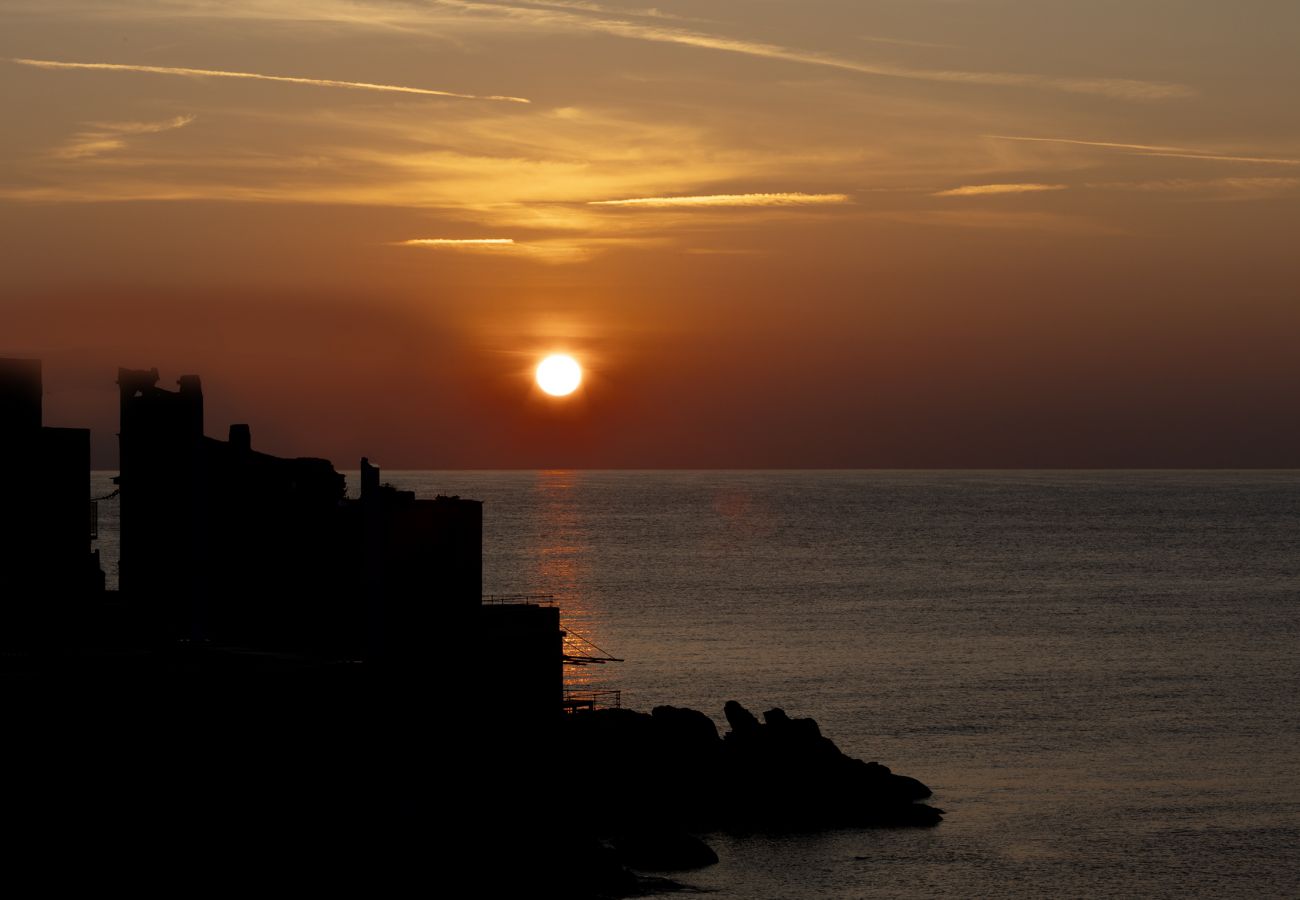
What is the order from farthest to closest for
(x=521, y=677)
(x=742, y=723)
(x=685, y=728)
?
(x=742, y=723) → (x=685, y=728) → (x=521, y=677)

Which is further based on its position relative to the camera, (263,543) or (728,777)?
(728,777)

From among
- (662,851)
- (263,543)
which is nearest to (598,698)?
(263,543)

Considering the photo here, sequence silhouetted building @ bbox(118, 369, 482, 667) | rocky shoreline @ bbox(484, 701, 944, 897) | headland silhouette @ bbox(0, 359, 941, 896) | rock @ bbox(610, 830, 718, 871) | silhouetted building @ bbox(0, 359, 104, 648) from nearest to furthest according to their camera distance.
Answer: headland silhouette @ bbox(0, 359, 941, 896), rock @ bbox(610, 830, 718, 871), rocky shoreline @ bbox(484, 701, 944, 897), silhouetted building @ bbox(0, 359, 104, 648), silhouetted building @ bbox(118, 369, 482, 667)

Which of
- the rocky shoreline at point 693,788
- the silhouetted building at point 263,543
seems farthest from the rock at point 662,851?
the silhouetted building at point 263,543

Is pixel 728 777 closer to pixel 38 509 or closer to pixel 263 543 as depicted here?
pixel 263 543

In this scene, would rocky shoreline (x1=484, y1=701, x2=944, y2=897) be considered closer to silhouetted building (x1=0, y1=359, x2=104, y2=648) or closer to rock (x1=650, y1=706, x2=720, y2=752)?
rock (x1=650, y1=706, x2=720, y2=752)

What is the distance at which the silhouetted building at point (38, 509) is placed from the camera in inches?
2490

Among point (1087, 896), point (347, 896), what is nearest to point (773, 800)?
point (1087, 896)

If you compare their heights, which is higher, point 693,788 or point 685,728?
point 685,728

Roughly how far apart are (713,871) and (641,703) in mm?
37510

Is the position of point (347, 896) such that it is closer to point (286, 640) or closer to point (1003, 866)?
point (286, 640)

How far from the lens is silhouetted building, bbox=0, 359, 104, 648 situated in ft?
208

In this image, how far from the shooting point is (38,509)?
2542 inches

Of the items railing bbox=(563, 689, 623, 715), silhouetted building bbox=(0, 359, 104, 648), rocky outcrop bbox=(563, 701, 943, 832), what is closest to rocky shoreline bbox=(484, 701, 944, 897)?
rocky outcrop bbox=(563, 701, 943, 832)
